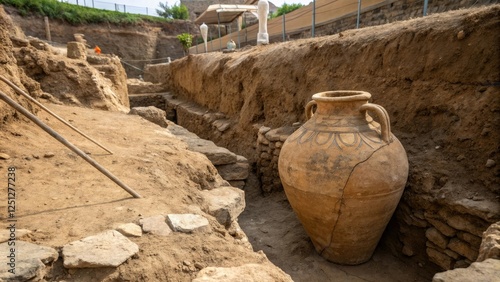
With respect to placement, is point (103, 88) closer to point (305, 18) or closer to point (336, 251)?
point (336, 251)

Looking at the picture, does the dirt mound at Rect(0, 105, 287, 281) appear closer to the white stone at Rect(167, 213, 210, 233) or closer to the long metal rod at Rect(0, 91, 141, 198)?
the white stone at Rect(167, 213, 210, 233)

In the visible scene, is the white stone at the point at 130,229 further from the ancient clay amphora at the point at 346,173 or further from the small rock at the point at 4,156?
the ancient clay amphora at the point at 346,173

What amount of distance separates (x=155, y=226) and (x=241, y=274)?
0.56 meters

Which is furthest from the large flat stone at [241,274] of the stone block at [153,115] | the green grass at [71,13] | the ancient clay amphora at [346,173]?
the green grass at [71,13]

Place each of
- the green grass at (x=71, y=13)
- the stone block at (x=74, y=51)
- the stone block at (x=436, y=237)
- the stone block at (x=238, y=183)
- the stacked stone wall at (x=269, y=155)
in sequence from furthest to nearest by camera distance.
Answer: the green grass at (x=71, y=13)
the stone block at (x=74, y=51)
the stacked stone wall at (x=269, y=155)
the stone block at (x=238, y=183)
the stone block at (x=436, y=237)

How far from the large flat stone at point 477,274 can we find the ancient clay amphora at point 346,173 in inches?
42.5

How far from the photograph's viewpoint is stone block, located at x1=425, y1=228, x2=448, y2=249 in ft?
8.77

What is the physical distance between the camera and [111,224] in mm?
1640

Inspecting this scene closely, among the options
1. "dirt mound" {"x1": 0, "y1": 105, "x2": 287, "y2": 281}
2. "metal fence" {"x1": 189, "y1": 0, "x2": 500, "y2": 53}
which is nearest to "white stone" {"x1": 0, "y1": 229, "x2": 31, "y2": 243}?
"dirt mound" {"x1": 0, "y1": 105, "x2": 287, "y2": 281}

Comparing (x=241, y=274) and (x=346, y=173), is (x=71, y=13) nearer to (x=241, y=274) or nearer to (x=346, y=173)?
(x=346, y=173)

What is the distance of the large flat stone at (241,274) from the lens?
4.59 ft

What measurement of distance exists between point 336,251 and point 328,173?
3.17 feet

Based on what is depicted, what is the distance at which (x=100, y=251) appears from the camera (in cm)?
139

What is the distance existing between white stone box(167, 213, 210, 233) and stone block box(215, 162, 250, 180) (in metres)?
2.11
